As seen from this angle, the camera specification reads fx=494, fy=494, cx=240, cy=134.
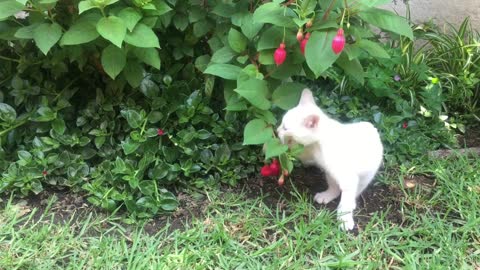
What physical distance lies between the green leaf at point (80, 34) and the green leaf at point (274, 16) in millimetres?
648

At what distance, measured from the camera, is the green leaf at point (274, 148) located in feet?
6.39

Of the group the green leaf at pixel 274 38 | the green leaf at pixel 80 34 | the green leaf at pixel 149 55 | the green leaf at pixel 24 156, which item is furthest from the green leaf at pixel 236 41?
the green leaf at pixel 24 156

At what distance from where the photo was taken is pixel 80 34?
1.96m

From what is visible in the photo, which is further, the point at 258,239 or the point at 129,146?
the point at 129,146

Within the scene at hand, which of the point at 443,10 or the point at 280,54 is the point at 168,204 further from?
the point at 443,10

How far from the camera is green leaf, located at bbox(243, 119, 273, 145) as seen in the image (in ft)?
6.48

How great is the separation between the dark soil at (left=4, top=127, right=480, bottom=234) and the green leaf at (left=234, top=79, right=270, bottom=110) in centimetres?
58

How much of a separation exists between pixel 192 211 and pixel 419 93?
5.55ft

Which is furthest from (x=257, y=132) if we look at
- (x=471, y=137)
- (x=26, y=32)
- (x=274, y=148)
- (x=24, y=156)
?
(x=471, y=137)

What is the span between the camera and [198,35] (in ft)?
7.86

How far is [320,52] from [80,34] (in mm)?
945

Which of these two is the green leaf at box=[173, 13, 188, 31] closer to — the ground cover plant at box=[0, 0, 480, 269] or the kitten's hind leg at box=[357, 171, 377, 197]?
the ground cover plant at box=[0, 0, 480, 269]

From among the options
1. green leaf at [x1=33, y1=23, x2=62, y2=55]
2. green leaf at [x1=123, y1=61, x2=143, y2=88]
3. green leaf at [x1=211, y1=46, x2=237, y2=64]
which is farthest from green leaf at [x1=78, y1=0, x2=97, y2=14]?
green leaf at [x1=211, y1=46, x2=237, y2=64]

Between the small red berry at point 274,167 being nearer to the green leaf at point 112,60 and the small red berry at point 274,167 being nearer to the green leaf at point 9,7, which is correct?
the green leaf at point 112,60
